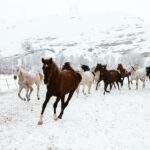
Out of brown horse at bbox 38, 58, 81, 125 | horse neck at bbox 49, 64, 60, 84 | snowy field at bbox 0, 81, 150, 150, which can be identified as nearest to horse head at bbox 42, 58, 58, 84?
brown horse at bbox 38, 58, 81, 125

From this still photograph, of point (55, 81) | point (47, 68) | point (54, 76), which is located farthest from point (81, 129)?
point (47, 68)

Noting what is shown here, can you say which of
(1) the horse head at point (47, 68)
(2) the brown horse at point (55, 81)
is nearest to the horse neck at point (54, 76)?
(2) the brown horse at point (55, 81)

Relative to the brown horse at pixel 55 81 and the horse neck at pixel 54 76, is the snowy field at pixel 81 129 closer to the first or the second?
the brown horse at pixel 55 81

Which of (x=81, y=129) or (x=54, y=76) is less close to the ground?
(x=54, y=76)

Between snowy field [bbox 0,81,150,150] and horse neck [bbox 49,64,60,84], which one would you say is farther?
horse neck [bbox 49,64,60,84]

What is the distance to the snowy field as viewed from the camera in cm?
1184

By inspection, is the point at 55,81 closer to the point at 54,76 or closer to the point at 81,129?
the point at 54,76

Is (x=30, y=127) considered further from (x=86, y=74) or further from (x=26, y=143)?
(x=86, y=74)

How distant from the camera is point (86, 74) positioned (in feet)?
92.9

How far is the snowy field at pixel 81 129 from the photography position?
466 inches

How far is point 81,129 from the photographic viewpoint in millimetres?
14086

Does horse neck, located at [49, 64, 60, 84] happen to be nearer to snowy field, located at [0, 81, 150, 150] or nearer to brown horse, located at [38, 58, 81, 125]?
brown horse, located at [38, 58, 81, 125]

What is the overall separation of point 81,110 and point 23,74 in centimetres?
603

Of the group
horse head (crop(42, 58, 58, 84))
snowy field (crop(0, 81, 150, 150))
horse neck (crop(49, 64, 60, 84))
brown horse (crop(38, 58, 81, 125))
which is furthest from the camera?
horse neck (crop(49, 64, 60, 84))
